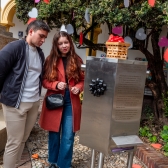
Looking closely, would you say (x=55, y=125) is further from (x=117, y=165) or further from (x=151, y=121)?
(x=151, y=121)

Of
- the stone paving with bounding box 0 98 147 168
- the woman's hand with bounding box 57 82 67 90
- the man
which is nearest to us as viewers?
the man

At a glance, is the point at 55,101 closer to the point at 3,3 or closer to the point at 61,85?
the point at 61,85

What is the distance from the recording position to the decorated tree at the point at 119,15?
9.92ft

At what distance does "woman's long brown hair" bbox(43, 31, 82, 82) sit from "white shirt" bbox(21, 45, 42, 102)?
18 cm

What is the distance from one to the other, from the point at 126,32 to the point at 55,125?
2.63 m

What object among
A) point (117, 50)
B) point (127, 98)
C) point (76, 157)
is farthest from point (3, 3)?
point (127, 98)

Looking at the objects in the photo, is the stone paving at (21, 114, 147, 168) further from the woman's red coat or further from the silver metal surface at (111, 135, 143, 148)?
Answer: the silver metal surface at (111, 135, 143, 148)

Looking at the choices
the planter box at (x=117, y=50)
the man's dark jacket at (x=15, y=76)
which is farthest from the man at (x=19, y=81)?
the planter box at (x=117, y=50)

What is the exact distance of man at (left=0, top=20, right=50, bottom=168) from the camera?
2.08 m

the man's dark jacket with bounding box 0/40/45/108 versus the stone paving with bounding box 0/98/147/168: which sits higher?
the man's dark jacket with bounding box 0/40/45/108

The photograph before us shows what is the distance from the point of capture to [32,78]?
7.24 feet

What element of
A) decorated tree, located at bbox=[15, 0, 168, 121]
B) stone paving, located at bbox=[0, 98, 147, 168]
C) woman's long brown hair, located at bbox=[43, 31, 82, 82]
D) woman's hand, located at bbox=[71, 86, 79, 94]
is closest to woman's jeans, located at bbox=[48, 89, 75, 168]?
woman's hand, located at bbox=[71, 86, 79, 94]

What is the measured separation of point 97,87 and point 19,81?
0.74 metres

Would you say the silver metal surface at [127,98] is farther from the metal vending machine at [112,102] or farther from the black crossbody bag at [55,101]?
the black crossbody bag at [55,101]
